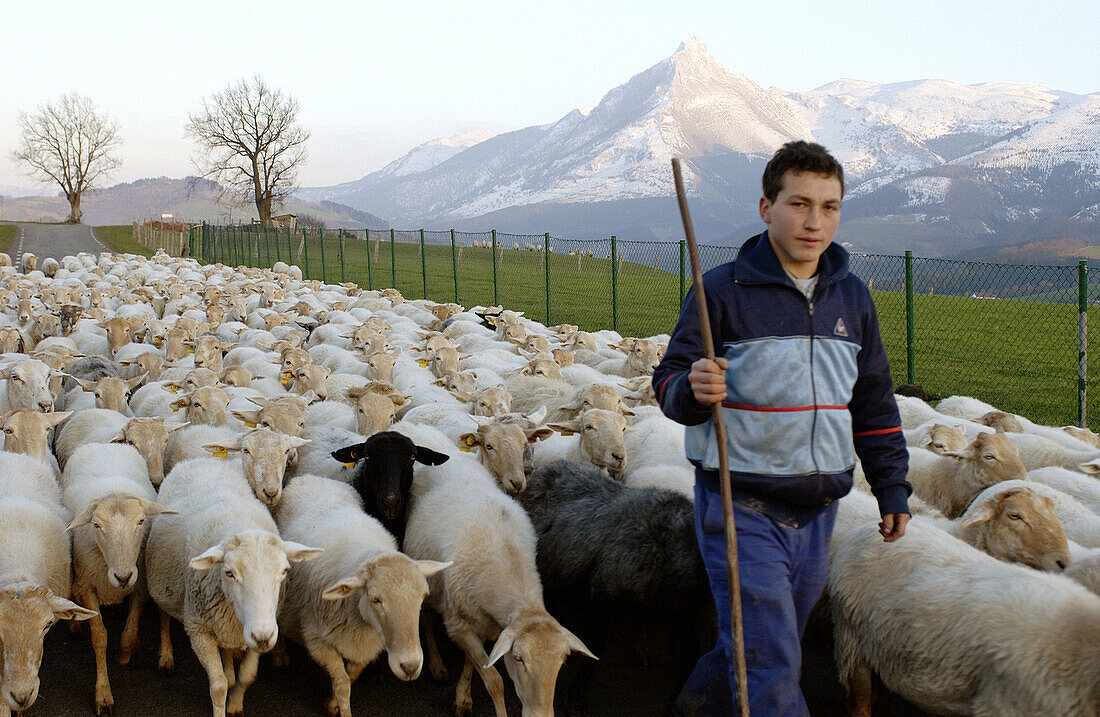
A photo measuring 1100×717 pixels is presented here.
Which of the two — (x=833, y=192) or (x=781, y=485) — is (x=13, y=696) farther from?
(x=833, y=192)

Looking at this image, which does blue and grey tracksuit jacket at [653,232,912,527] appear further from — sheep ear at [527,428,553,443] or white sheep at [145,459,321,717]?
sheep ear at [527,428,553,443]

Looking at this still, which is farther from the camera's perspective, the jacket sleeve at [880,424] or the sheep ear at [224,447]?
the sheep ear at [224,447]

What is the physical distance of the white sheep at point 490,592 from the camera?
11.5 feet

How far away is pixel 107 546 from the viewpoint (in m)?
4.23

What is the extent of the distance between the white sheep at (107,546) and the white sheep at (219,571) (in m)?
0.18

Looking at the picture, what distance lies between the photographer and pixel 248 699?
4289 millimetres

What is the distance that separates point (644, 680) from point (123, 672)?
113 inches

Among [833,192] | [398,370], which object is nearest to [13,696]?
[833,192]

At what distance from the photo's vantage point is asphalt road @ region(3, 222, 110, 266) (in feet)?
132

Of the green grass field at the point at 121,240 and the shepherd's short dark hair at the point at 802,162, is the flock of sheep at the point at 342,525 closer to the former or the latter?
the shepherd's short dark hair at the point at 802,162

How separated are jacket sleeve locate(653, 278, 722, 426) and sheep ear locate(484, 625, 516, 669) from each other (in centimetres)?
138

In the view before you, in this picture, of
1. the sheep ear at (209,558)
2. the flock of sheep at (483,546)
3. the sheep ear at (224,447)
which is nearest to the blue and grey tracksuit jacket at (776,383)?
the flock of sheep at (483,546)

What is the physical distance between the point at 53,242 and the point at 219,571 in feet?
169

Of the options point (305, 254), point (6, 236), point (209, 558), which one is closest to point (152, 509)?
point (209, 558)
